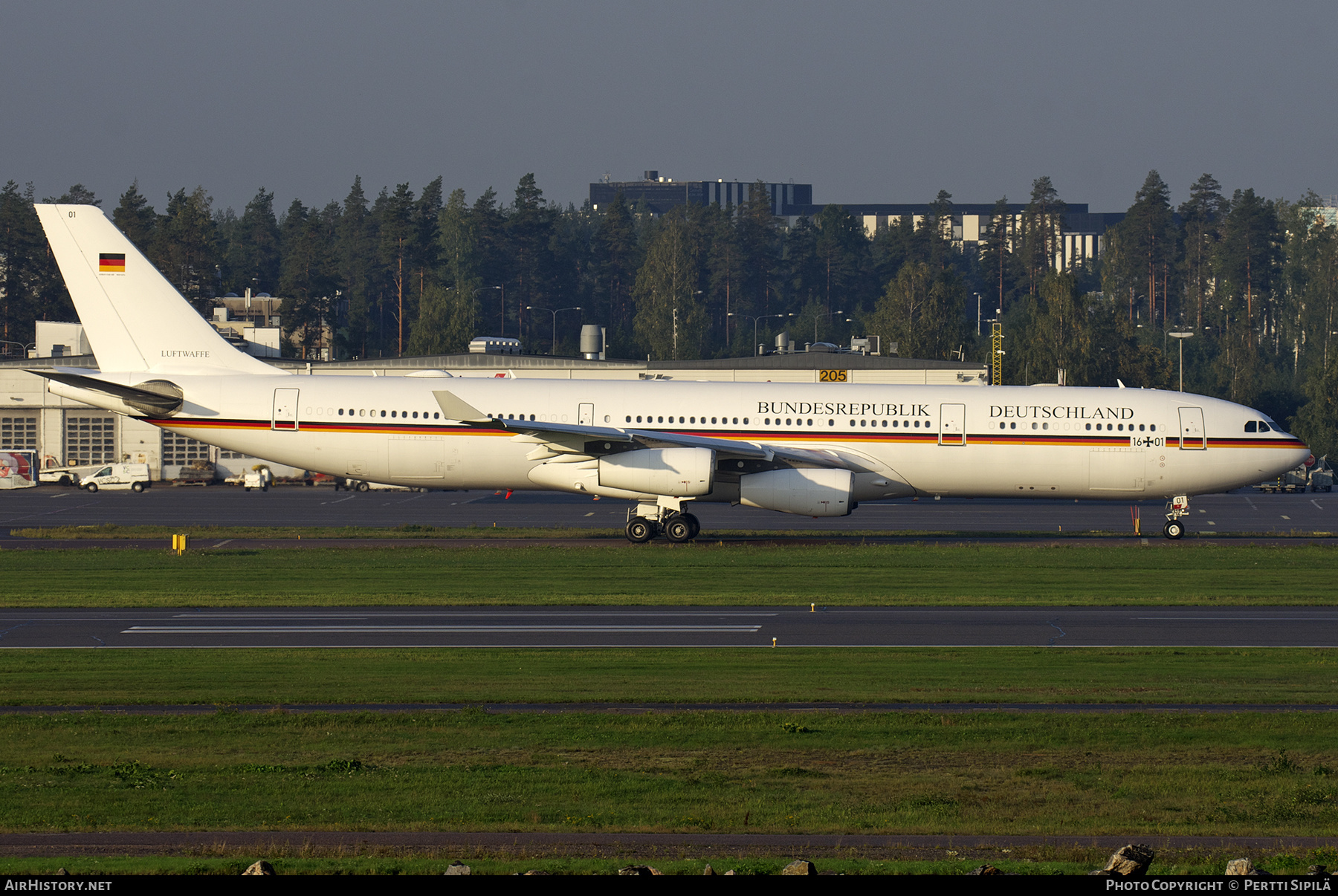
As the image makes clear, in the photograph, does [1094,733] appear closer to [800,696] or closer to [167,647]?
[800,696]

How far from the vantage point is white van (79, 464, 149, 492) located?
70000 mm

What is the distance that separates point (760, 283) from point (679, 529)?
499 feet

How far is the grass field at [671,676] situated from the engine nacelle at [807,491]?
1552cm

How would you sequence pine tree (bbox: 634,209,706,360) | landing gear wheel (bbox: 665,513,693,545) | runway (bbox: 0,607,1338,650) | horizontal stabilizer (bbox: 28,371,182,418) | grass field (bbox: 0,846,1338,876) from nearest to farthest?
1. grass field (bbox: 0,846,1338,876)
2. runway (bbox: 0,607,1338,650)
3. horizontal stabilizer (bbox: 28,371,182,418)
4. landing gear wheel (bbox: 665,513,693,545)
5. pine tree (bbox: 634,209,706,360)

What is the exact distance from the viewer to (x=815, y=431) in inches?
1591

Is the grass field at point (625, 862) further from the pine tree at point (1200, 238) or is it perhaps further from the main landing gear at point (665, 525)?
the pine tree at point (1200, 238)

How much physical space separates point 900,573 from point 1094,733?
16.4 metres

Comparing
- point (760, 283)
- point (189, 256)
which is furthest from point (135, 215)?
point (760, 283)

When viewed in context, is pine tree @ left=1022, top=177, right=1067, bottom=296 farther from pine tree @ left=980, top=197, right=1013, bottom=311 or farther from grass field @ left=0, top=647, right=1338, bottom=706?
grass field @ left=0, top=647, right=1338, bottom=706

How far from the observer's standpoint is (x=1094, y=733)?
16.5m

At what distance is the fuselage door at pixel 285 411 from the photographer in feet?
133

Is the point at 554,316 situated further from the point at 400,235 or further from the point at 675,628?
the point at 675,628

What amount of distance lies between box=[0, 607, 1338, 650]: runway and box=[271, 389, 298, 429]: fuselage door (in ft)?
45.2

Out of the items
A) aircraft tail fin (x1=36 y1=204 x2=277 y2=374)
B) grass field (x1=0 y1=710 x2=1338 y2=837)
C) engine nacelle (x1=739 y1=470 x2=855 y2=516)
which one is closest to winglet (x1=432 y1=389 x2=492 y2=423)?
engine nacelle (x1=739 y1=470 x2=855 y2=516)
